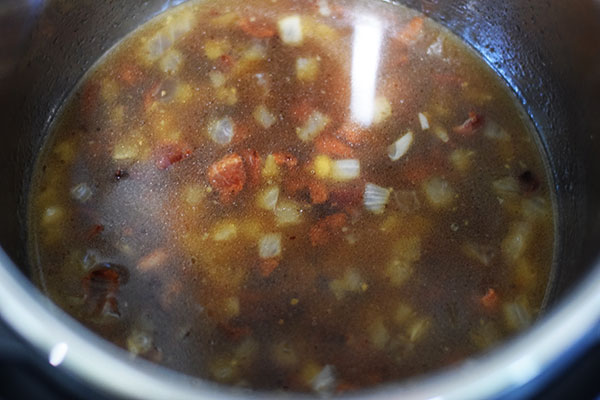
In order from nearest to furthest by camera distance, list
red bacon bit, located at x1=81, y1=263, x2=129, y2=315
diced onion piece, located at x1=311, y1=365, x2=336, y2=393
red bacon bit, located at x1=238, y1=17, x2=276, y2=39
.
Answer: diced onion piece, located at x1=311, y1=365, x2=336, y2=393
red bacon bit, located at x1=81, y1=263, x2=129, y2=315
red bacon bit, located at x1=238, y1=17, x2=276, y2=39

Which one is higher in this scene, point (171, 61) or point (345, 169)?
point (171, 61)

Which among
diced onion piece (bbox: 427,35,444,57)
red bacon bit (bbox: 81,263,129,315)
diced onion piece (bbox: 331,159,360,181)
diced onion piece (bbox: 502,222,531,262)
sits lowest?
diced onion piece (bbox: 502,222,531,262)

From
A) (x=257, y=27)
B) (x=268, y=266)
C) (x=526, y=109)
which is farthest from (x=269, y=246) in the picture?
(x=526, y=109)

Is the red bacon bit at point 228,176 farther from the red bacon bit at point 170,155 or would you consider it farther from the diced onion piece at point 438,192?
the diced onion piece at point 438,192

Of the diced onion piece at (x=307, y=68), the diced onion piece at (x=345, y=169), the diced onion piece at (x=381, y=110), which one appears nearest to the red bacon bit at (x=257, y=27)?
the diced onion piece at (x=307, y=68)

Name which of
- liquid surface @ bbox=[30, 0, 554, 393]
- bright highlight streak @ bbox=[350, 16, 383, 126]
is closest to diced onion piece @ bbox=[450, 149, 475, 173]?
liquid surface @ bbox=[30, 0, 554, 393]

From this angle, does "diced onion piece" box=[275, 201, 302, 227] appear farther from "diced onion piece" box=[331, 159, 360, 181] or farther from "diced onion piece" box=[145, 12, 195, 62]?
"diced onion piece" box=[145, 12, 195, 62]

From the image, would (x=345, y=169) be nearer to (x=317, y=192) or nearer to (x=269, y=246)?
(x=317, y=192)
